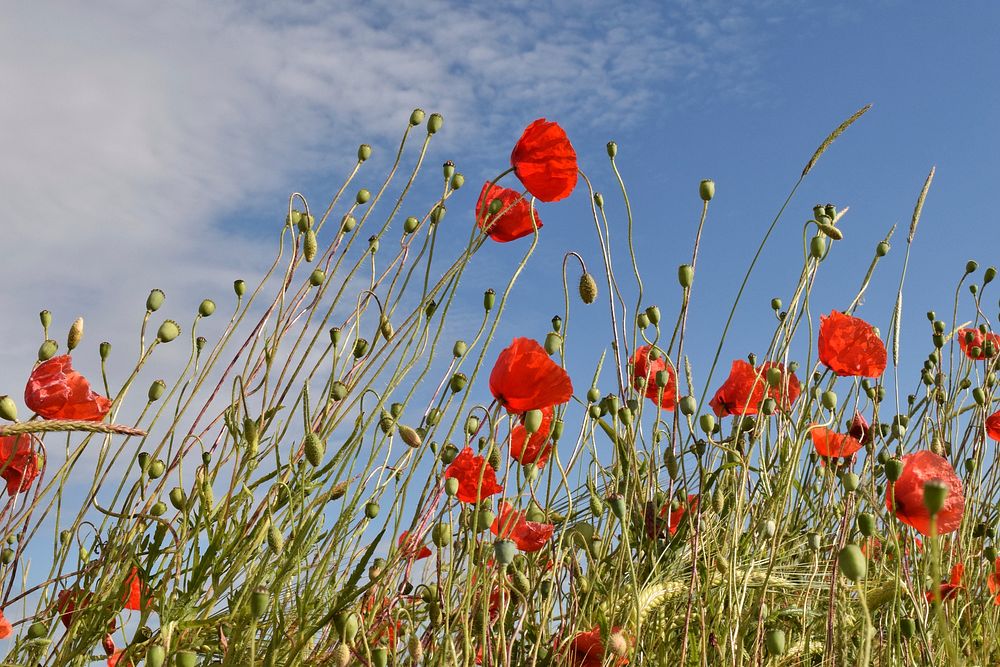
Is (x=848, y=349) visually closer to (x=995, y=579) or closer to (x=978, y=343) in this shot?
(x=995, y=579)

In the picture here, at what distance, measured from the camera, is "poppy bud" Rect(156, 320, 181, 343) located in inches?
66.9

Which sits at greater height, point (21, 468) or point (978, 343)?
point (978, 343)

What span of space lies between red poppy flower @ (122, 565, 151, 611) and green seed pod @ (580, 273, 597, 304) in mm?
923

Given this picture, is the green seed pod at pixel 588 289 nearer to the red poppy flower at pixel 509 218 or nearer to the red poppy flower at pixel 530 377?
the red poppy flower at pixel 509 218

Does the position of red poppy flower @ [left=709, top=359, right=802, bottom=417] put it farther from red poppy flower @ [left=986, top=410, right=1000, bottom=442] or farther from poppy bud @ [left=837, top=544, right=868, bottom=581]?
Result: poppy bud @ [left=837, top=544, right=868, bottom=581]

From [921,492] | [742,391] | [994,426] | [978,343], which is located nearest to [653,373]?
[742,391]

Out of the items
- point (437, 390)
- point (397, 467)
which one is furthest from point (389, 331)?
point (397, 467)

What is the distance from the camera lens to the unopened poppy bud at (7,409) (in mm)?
1557

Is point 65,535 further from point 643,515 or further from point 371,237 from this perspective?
point 643,515

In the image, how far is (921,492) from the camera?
1.46 meters

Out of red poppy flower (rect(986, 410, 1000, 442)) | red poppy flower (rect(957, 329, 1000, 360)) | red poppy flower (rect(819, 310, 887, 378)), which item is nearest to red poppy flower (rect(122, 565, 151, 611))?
red poppy flower (rect(819, 310, 887, 378))

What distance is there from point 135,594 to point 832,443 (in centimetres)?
142

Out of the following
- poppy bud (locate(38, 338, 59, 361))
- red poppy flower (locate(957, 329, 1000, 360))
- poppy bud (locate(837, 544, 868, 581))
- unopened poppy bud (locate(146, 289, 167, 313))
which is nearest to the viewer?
poppy bud (locate(837, 544, 868, 581))

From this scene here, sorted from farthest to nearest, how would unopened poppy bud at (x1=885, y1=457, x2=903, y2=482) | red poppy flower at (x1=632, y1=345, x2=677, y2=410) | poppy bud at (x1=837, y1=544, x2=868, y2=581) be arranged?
red poppy flower at (x1=632, y1=345, x2=677, y2=410) → unopened poppy bud at (x1=885, y1=457, x2=903, y2=482) → poppy bud at (x1=837, y1=544, x2=868, y2=581)
